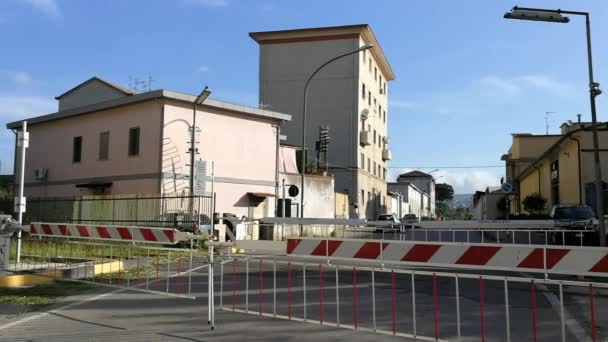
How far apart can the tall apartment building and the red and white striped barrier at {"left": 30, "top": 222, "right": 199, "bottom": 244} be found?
36.0 m

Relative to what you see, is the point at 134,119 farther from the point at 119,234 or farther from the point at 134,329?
the point at 134,329

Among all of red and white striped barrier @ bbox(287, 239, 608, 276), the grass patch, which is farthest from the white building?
red and white striped barrier @ bbox(287, 239, 608, 276)

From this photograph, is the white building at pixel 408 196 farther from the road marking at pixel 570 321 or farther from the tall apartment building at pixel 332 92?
the road marking at pixel 570 321

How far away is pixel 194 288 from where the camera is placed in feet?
33.3

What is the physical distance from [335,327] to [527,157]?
6437 centimetres

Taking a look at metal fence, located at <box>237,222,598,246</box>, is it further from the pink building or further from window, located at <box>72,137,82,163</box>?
window, located at <box>72,137,82,163</box>

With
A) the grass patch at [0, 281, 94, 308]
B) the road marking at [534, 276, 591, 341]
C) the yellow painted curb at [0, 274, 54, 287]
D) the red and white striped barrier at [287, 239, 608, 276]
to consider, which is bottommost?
the road marking at [534, 276, 591, 341]

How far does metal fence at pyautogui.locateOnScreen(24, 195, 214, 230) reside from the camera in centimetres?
2234

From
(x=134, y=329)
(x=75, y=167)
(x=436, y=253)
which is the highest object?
(x=75, y=167)

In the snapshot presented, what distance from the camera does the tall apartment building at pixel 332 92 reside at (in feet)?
156

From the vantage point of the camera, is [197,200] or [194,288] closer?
[194,288]

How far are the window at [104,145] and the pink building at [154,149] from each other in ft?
0.08

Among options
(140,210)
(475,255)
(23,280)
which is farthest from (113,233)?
(140,210)

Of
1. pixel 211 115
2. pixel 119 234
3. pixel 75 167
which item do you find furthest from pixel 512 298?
pixel 75 167
